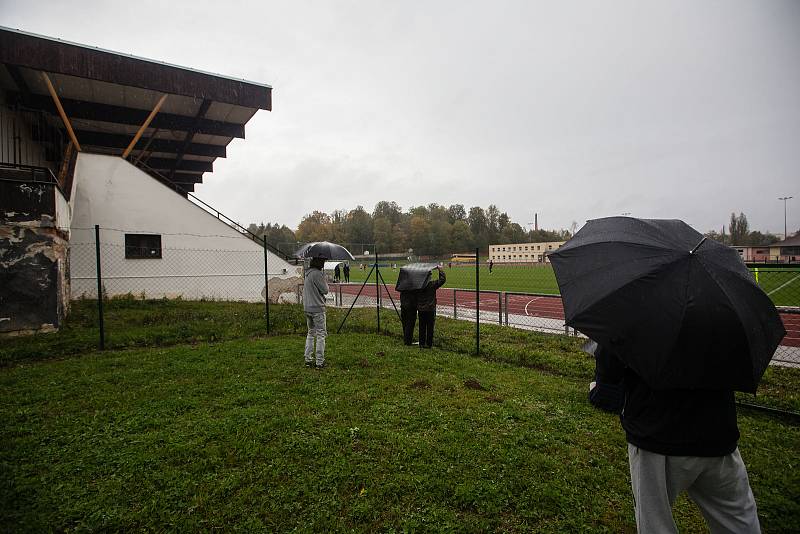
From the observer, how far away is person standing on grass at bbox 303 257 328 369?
6250 millimetres

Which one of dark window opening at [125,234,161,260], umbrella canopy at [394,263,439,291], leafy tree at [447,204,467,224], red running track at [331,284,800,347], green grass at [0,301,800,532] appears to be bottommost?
red running track at [331,284,800,347]

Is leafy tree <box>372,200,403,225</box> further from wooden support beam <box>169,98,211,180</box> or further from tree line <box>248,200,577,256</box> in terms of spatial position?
wooden support beam <box>169,98,211,180</box>

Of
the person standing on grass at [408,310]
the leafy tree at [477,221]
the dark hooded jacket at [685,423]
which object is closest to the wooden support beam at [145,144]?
the person standing on grass at [408,310]

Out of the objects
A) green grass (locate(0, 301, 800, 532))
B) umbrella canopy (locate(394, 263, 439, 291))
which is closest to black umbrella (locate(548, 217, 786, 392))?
green grass (locate(0, 301, 800, 532))

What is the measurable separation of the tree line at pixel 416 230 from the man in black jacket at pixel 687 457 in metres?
64.0

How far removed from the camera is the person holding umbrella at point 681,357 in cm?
162

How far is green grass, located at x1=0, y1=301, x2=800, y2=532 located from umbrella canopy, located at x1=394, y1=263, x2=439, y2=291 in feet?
5.11

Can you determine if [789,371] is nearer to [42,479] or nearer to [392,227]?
[42,479]

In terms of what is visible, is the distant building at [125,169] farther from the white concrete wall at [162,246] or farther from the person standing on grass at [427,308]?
the person standing on grass at [427,308]

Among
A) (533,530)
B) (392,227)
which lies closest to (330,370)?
(533,530)

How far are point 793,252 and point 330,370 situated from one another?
78937 millimetres

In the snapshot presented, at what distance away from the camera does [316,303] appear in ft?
20.6

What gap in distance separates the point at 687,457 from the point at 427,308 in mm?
6071

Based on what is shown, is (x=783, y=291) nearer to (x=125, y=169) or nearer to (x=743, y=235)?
(x=125, y=169)
